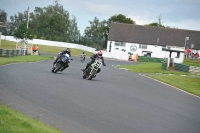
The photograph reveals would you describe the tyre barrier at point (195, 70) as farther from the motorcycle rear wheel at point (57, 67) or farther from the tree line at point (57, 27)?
the tree line at point (57, 27)

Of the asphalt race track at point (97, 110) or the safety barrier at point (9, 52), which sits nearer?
the asphalt race track at point (97, 110)

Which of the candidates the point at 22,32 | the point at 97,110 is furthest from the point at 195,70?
the point at 22,32

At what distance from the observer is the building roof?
98.9 meters

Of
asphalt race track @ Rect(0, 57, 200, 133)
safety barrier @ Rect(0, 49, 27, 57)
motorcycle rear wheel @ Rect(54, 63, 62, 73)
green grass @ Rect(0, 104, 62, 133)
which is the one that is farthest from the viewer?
safety barrier @ Rect(0, 49, 27, 57)

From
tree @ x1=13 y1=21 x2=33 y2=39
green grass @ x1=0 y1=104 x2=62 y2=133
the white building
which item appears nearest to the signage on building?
the white building

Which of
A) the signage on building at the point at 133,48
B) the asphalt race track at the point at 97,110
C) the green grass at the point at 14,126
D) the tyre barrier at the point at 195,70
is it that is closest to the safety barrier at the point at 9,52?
the tyre barrier at the point at 195,70

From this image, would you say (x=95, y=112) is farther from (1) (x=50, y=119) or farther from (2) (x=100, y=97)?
(2) (x=100, y=97)

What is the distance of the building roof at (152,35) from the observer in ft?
325

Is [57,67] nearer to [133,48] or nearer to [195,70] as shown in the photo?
[195,70]

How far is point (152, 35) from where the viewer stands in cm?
10088

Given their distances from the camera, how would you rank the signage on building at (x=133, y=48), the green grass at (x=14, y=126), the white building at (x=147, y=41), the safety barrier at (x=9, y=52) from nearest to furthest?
the green grass at (x=14, y=126), the safety barrier at (x=9, y=52), the white building at (x=147, y=41), the signage on building at (x=133, y=48)

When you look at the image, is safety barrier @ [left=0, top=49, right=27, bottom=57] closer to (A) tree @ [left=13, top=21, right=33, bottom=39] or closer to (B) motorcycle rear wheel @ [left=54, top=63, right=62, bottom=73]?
(A) tree @ [left=13, top=21, right=33, bottom=39]

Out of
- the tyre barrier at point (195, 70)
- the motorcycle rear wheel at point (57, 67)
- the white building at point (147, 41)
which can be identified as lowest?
the tyre barrier at point (195, 70)

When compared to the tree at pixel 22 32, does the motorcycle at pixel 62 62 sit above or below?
below
